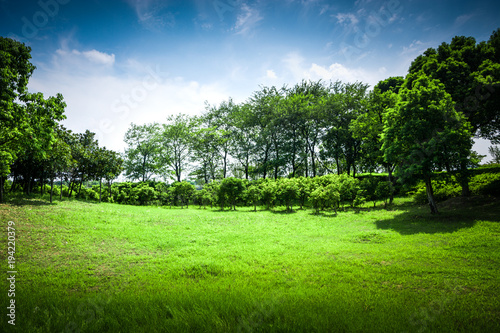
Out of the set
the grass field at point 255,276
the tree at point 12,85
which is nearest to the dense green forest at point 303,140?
the tree at point 12,85

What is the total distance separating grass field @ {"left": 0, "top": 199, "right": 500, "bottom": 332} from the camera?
3555 mm

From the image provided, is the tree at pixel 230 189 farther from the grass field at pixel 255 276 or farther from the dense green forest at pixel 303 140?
the grass field at pixel 255 276

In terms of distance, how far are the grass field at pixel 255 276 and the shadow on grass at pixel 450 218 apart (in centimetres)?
9

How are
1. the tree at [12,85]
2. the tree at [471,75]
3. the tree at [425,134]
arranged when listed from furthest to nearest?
the tree at [471,75], the tree at [425,134], the tree at [12,85]

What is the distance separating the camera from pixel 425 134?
14469 mm

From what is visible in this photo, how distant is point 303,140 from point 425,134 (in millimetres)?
28381

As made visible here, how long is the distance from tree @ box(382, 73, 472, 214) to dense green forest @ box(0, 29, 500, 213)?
8 cm

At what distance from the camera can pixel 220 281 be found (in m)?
6.23

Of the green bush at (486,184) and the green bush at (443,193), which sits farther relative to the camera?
the green bush at (443,193)

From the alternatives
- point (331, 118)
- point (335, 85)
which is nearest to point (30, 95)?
point (331, 118)

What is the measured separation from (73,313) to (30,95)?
14.7m

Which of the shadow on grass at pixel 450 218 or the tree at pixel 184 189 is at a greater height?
the tree at pixel 184 189

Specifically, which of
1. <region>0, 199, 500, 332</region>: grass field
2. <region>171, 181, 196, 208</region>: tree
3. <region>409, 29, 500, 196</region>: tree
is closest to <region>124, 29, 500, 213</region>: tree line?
<region>409, 29, 500, 196</region>: tree

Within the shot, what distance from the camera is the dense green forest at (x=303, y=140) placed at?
44.3ft
